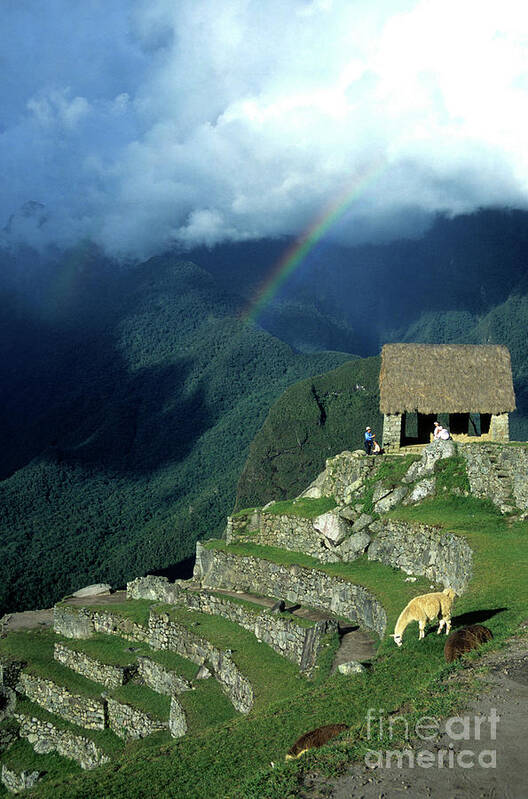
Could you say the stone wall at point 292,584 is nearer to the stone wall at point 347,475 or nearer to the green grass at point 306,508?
the green grass at point 306,508

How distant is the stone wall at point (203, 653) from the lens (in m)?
16.9

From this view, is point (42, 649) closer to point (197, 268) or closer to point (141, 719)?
point (141, 719)

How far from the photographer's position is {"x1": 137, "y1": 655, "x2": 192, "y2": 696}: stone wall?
19.6m

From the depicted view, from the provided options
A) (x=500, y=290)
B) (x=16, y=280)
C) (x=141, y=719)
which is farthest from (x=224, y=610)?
(x=16, y=280)

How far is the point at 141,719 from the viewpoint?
1977 centimetres

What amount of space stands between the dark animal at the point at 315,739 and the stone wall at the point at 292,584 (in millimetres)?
7159

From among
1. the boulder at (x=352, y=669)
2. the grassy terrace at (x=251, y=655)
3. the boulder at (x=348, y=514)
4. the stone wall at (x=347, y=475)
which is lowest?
→ the grassy terrace at (x=251, y=655)

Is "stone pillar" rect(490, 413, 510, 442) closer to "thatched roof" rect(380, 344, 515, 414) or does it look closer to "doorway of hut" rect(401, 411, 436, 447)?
"thatched roof" rect(380, 344, 515, 414)

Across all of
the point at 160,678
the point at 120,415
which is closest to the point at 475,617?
the point at 160,678

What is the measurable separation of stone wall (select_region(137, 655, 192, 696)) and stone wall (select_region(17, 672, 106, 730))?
1.52m

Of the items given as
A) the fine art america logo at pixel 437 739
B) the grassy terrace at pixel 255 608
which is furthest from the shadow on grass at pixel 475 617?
the grassy terrace at pixel 255 608

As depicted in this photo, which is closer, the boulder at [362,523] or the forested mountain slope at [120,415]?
the boulder at [362,523]

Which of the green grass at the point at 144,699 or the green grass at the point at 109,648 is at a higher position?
the green grass at the point at 109,648

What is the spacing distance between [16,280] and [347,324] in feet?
252
